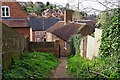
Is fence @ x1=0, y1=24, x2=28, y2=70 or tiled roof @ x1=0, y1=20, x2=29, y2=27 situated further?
tiled roof @ x1=0, y1=20, x2=29, y2=27

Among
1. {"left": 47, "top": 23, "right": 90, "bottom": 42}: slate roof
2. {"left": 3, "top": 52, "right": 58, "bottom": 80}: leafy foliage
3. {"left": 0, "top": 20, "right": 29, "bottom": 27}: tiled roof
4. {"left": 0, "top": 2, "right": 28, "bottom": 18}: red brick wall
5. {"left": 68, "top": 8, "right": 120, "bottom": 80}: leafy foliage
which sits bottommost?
{"left": 3, "top": 52, "right": 58, "bottom": 80}: leafy foliage

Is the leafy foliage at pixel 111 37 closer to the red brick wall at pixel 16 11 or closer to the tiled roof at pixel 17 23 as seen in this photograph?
the tiled roof at pixel 17 23

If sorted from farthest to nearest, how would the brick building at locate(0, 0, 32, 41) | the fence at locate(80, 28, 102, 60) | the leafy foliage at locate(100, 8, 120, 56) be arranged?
the brick building at locate(0, 0, 32, 41) < the fence at locate(80, 28, 102, 60) < the leafy foliage at locate(100, 8, 120, 56)

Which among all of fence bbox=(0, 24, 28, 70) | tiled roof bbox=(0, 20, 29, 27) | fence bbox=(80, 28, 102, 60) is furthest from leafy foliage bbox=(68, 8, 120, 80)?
tiled roof bbox=(0, 20, 29, 27)

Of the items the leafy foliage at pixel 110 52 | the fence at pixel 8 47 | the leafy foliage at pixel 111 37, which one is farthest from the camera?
the fence at pixel 8 47

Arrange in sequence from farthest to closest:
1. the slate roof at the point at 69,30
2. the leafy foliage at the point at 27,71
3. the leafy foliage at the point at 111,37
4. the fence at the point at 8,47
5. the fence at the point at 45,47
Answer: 1. the slate roof at the point at 69,30
2. the fence at the point at 45,47
3. the fence at the point at 8,47
4. the leafy foliage at the point at 27,71
5. the leafy foliage at the point at 111,37

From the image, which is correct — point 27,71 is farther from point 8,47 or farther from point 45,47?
point 45,47

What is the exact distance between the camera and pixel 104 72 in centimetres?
545

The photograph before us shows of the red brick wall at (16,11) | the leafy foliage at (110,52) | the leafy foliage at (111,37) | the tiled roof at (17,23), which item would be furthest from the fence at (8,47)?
the red brick wall at (16,11)

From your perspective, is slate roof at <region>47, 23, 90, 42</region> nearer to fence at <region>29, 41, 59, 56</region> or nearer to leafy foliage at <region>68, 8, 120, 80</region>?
fence at <region>29, 41, 59, 56</region>

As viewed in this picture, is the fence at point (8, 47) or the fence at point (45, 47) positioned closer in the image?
the fence at point (8, 47)

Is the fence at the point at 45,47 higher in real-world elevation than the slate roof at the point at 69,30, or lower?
lower

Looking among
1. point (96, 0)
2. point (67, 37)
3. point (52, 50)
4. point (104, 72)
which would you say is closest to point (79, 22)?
point (67, 37)

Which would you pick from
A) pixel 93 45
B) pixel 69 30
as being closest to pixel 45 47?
pixel 69 30
